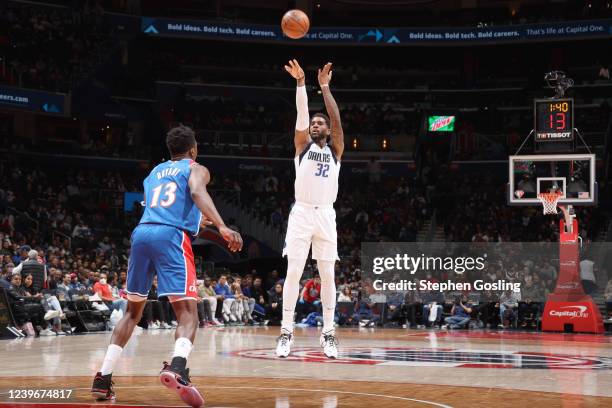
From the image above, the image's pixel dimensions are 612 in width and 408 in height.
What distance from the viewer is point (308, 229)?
8.59m

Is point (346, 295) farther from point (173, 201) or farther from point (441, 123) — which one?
point (441, 123)

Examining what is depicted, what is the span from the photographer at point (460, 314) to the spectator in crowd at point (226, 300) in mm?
5117

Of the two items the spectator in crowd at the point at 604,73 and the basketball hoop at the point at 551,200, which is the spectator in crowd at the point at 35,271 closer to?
the basketball hoop at the point at 551,200

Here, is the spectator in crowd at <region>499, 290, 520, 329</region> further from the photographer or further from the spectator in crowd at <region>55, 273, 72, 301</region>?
the spectator in crowd at <region>55, 273, 72, 301</region>

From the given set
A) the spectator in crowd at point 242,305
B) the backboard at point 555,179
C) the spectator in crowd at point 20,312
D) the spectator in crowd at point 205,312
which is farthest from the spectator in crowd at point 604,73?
the spectator in crowd at point 20,312

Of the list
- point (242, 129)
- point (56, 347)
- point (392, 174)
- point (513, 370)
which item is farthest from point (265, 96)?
point (513, 370)

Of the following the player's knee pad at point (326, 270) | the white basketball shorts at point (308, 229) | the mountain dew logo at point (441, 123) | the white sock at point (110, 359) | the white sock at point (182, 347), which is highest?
the mountain dew logo at point (441, 123)

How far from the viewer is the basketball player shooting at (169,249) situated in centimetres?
582

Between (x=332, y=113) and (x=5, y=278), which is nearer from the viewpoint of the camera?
(x=332, y=113)

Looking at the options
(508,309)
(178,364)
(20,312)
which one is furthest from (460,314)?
(178,364)

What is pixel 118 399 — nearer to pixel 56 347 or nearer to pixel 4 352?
pixel 4 352

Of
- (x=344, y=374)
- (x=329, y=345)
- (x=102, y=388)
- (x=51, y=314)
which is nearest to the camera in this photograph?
(x=102, y=388)

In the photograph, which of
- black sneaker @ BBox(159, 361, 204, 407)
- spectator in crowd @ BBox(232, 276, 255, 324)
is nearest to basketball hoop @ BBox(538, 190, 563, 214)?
spectator in crowd @ BBox(232, 276, 255, 324)

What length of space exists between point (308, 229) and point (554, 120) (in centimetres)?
1112
